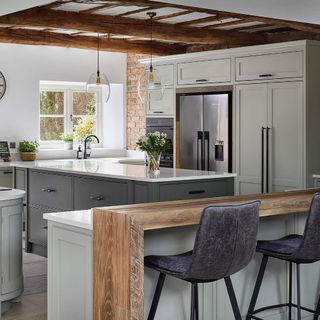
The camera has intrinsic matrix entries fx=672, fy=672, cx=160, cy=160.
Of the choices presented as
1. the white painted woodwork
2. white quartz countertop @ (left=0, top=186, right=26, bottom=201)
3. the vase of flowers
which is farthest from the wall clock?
white quartz countertop @ (left=0, top=186, right=26, bottom=201)

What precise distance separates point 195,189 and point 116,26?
2.51 meters

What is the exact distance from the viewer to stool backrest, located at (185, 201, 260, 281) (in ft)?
10.2

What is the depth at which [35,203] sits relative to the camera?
22.6 ft

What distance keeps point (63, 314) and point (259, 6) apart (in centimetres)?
266

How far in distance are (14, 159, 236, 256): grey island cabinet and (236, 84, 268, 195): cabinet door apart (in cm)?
140

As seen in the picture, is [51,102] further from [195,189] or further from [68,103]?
[195,189]

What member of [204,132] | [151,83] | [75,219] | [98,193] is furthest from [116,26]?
[75,219]

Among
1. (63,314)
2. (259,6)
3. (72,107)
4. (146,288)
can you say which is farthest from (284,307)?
(72,107)

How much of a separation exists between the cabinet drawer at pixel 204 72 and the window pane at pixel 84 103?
186 centimetres

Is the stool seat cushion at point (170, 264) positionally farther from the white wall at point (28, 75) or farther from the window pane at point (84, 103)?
the window pane at point (84, 103)

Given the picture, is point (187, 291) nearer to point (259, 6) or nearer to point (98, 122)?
point (259, 6)

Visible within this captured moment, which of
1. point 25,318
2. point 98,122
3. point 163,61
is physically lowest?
point 25,318

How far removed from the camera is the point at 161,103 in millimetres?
8664

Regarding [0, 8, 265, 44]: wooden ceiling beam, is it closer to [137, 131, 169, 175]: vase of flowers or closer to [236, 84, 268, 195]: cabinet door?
[236, 84, 268, 195]: cabinet door
